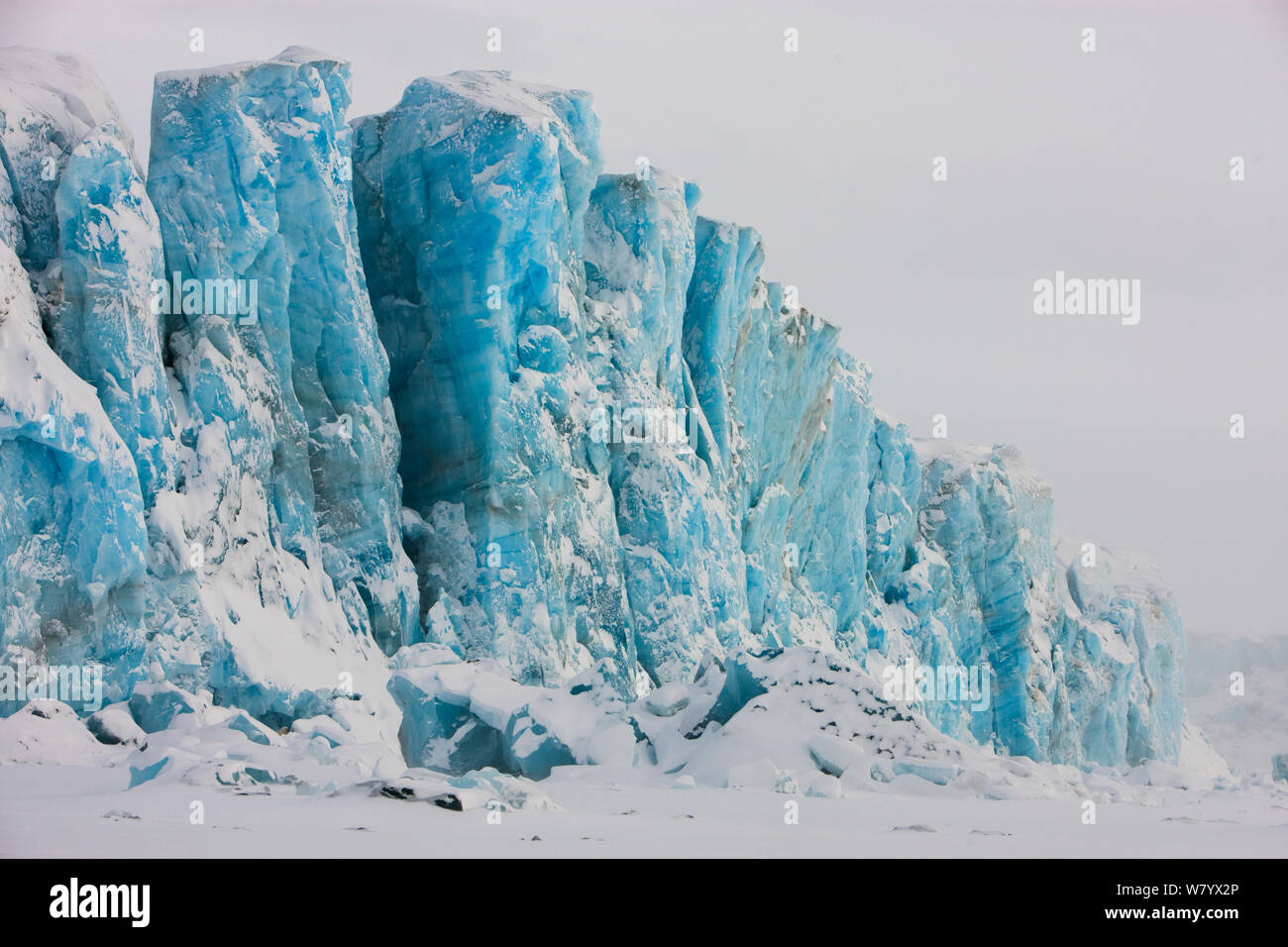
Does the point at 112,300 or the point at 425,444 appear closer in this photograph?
the point at 112,300

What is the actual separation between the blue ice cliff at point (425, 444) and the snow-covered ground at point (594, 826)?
3.10 feet

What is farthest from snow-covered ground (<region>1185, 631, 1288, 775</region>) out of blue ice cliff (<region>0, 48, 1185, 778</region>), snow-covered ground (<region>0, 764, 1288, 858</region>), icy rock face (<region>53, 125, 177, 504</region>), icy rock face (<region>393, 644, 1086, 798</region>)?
snow-covered ground (<region>0, 764, 1288, 858</region>)

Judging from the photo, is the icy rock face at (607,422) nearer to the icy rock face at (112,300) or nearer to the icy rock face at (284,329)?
the icy rock face at (284,329)

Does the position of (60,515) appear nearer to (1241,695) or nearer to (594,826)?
(594,826)

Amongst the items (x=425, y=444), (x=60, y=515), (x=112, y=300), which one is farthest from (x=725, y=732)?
(x=425, y=444)

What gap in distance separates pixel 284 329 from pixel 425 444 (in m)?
3.61

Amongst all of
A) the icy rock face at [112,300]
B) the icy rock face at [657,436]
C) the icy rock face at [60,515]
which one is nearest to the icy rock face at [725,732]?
the icy rock face at [60,515]

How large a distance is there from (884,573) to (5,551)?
2265 cm

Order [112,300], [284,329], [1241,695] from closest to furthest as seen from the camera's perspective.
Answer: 1. [112,300]
2. [284,329]
3. [1241,695]

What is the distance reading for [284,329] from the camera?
18.8 m

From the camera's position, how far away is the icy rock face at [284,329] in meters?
17.7

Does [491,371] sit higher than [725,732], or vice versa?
[491,371]
